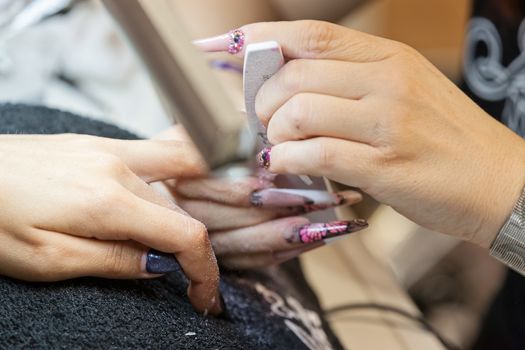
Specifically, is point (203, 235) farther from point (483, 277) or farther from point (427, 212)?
point (483, 277)

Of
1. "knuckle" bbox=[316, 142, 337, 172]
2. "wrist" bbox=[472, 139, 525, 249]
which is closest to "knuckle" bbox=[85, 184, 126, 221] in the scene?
"knuckle" bbox=[316, 142, 337, 172]

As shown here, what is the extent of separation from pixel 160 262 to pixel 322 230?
0.34ft

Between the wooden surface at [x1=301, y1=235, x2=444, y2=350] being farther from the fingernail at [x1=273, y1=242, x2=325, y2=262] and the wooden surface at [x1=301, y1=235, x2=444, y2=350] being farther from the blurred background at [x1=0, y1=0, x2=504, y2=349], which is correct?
the fingernail at [x1=273, y1=242, x2=325, y2=262]

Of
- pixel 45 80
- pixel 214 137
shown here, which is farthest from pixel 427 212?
pixel 45 80

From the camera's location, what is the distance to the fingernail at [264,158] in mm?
343

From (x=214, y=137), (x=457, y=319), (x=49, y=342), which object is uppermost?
(x=214, y=137)

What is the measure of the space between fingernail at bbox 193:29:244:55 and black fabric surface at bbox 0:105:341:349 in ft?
0.34

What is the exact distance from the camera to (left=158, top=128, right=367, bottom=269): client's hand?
1.26 ft

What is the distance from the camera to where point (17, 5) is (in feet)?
1.66

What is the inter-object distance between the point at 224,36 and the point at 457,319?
841mm

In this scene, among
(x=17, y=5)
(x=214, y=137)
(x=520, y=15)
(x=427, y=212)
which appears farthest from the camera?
(x=520, y=15)

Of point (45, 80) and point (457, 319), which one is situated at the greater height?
point (45, 80)

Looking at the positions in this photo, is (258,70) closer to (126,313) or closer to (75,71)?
(126,313)

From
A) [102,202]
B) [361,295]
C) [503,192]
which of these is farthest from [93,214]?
[361,295]
